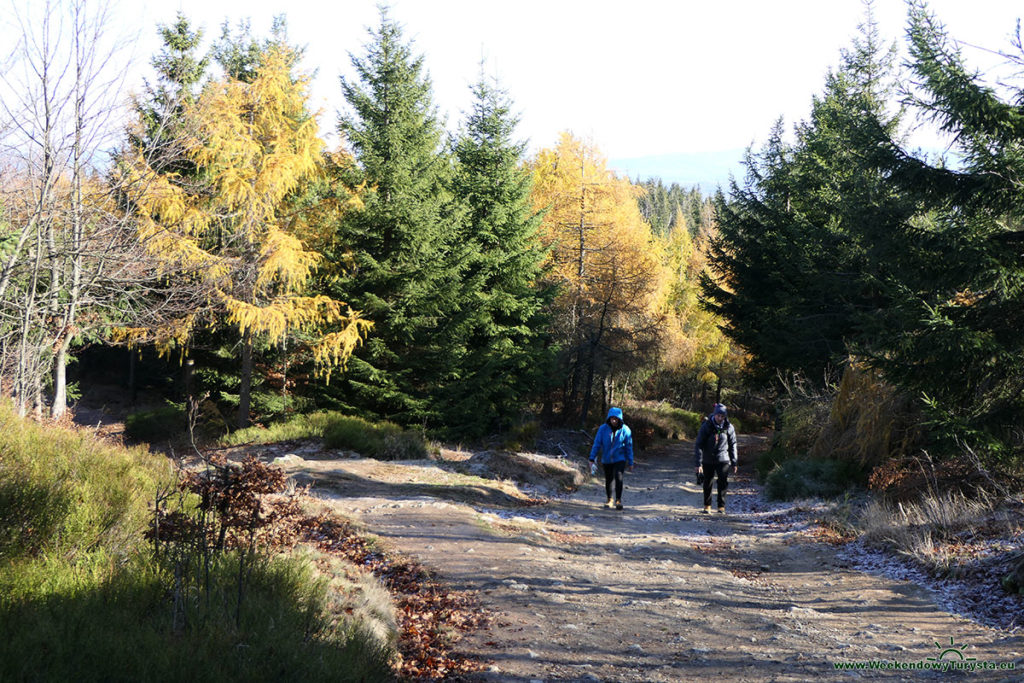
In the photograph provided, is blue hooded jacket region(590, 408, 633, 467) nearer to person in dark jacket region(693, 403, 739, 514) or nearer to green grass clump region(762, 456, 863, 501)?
person in dark jacket region(693, 403, 739, 514)

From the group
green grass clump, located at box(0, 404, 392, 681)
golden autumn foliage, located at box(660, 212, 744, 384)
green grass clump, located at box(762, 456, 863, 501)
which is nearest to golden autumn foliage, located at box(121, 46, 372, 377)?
green grass clump, located at box(762, 456, 863, 501)

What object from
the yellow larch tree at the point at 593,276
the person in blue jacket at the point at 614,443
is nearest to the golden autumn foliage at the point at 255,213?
the person in blue jacket at the point at 614,443

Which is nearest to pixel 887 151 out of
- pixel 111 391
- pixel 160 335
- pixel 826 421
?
pixel 826 421

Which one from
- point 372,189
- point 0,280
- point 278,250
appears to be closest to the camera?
point 0,280

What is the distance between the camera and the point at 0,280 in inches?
357

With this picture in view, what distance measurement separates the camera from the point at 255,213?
17.6 m

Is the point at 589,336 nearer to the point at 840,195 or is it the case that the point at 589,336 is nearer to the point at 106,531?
the point at 840,195

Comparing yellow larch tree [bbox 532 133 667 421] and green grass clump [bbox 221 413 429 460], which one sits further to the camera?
yellow larch tree [bbox 532 133 667 421]

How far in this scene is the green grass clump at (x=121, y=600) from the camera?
349cm

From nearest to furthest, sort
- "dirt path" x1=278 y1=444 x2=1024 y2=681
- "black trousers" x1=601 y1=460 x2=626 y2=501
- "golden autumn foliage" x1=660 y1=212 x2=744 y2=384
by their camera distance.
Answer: "dirt path" x1=278 y1=444 x2=1024 y2=681
"black trousers" x1=601 y1=460 x2=626 y2=501
"golden autumn foliage" x1=660 y1=212 x2=744 y2=384

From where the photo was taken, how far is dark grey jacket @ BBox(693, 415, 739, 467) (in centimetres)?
1222

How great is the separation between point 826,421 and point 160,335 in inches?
654

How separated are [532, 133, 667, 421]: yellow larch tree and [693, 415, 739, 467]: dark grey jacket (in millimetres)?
13084

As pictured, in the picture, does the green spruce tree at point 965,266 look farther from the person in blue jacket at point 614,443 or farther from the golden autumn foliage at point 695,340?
the golden autumn foliage at point 695,340
